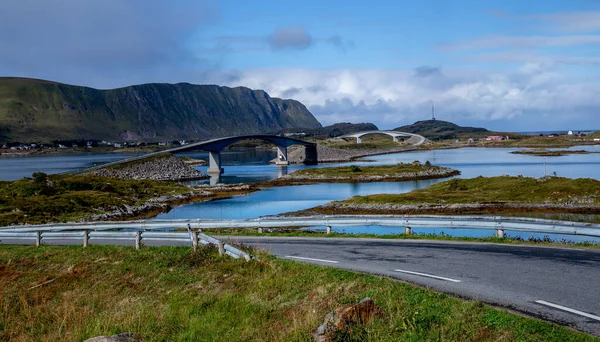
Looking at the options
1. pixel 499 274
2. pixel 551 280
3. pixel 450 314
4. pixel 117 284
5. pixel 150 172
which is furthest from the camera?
pixel 150 172

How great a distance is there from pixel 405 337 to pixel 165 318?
18.6 feet

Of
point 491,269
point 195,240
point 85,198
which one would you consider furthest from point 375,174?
point 491,269

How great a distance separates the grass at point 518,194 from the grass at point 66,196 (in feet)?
93.3

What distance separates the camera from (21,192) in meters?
68.5

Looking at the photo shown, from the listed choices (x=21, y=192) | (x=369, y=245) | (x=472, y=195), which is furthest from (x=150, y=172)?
(x=369, y=245)

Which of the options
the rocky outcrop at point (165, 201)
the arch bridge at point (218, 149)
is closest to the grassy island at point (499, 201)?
the rocky outcrop at point (165, 201)

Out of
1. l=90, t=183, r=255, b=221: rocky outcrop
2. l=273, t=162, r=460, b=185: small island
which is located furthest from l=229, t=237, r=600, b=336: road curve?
l=273, t=162, r=460, b=185: small island

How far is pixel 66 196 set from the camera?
212ft

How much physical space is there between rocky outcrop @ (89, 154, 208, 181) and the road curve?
4248 inches

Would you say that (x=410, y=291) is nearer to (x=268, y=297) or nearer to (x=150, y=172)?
(x=268, y=297)

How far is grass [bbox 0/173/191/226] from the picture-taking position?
53.1m

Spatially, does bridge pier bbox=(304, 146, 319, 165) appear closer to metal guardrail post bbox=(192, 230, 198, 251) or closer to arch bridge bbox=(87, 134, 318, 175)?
arch bridge bbox=(87, 134, 318, 175)

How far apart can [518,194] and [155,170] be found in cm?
9459

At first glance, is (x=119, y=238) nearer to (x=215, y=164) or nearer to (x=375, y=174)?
(x=375, y=174)
